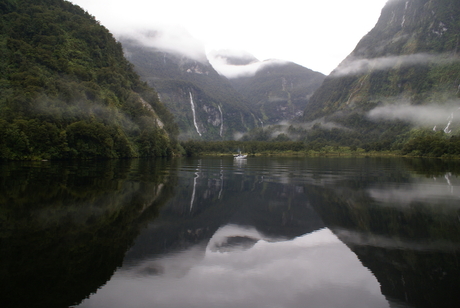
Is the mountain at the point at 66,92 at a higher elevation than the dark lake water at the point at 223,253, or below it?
higher

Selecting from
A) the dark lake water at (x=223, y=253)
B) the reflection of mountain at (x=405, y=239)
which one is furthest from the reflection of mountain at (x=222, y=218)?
Result: the reflection of mountain at (x=405, y=239)

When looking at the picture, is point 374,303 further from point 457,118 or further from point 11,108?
point 457,118

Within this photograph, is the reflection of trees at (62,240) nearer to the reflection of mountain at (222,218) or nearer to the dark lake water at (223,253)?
the dark lake water at (223,253)

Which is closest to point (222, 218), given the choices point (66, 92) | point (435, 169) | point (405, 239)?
point (405, 239)

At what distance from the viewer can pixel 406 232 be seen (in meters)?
12.4

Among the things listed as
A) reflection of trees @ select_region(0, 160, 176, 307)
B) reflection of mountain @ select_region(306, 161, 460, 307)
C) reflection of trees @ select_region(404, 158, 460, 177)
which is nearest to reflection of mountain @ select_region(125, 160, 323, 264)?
reflection of trees @ select_region(0, 160, 176, 307)

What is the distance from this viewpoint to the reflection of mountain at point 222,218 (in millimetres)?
11141

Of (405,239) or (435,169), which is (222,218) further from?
(435,169)

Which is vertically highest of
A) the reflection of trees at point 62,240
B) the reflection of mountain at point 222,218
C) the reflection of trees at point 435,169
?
the reflection of trees at point 435,169

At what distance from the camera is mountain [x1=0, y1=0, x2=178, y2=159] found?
204 feet

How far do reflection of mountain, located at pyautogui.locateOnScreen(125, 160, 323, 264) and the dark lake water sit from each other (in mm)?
86

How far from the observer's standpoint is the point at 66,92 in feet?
257

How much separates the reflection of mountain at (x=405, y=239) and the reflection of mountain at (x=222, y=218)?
→ 1562 millimetres

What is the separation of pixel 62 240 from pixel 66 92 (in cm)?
7983
